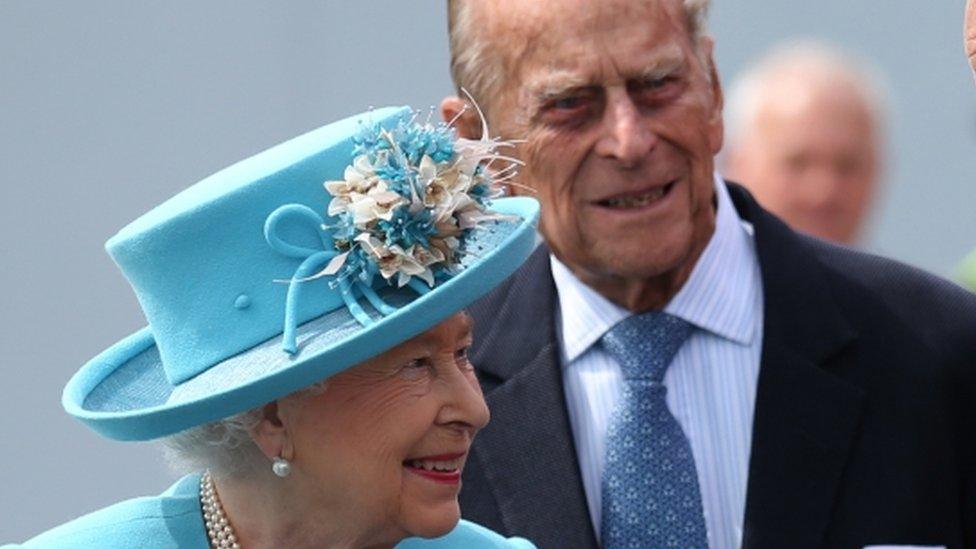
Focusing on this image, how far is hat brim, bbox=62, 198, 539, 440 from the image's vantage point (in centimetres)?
345

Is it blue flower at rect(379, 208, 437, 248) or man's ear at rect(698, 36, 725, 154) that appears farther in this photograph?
man's ear at rect(698, 36, 725, 154)

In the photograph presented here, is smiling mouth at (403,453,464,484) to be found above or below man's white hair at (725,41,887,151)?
above

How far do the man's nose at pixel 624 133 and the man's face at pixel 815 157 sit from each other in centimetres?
307

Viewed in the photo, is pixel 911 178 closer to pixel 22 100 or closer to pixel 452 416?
pixel 22 100

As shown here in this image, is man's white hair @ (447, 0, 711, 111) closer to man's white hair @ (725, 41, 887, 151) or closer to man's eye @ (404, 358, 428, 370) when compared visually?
man's eye @ (404, 358, 428, 370)

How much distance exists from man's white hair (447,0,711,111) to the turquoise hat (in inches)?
34.3

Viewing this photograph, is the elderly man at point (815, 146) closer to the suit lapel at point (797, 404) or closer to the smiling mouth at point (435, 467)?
the suit lapel at point (797, 404)

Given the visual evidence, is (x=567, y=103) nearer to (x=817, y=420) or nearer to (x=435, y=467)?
(x=817, y=420)

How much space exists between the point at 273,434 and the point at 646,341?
41.5 inches

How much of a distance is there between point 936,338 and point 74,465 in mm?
3317

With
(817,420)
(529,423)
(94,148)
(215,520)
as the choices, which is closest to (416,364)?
(215,520)

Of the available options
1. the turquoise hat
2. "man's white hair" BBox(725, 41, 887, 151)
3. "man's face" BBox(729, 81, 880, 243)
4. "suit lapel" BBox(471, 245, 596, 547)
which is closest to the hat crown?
the turquoise hat

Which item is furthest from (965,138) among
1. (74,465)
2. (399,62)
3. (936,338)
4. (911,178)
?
(936,338)

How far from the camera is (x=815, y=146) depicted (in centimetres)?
739
